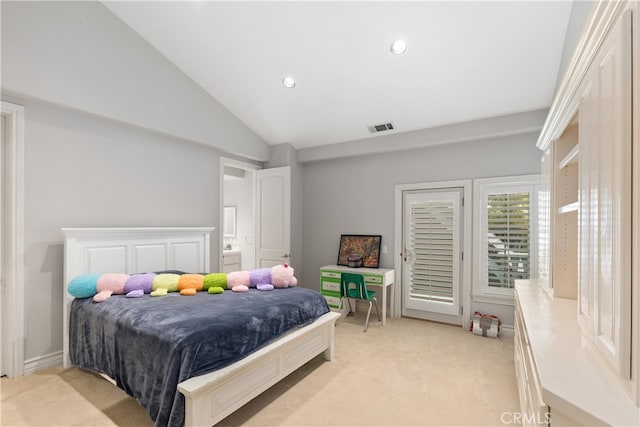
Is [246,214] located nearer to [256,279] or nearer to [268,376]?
[256,279]

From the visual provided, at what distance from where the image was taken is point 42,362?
2783mm

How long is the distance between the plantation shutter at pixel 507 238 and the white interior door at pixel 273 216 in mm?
2768

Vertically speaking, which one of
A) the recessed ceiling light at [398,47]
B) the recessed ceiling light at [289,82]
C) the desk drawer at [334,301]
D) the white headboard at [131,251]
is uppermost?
the recessed ceiling light at [398,47]

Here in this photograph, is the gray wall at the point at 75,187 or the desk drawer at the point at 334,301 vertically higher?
the gray wall at the point at 75,187

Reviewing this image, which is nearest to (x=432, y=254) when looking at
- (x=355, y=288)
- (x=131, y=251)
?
(x=355, y=288)

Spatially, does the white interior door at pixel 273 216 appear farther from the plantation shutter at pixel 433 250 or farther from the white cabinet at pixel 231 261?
the plantation shutter at pixel 433 250

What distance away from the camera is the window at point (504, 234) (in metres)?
3.63

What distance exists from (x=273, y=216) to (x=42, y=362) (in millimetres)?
3034

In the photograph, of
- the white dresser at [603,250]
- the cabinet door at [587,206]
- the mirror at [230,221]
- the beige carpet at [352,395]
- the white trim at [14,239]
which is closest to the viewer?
the white dresser at [603,250]

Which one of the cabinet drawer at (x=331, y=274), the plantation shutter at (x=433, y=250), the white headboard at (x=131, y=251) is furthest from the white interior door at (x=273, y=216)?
the plantation shutter at (x=433, y=250)

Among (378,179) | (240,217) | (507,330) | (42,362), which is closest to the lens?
(42,362)

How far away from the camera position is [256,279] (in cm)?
298

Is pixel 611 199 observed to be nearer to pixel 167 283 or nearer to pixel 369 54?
pixel 369 54

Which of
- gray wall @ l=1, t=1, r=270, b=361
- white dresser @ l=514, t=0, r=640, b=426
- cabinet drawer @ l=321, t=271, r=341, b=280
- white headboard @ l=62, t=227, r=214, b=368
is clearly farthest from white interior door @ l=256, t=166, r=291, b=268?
white dresser @ l=514, t=0, r=640, b=426
